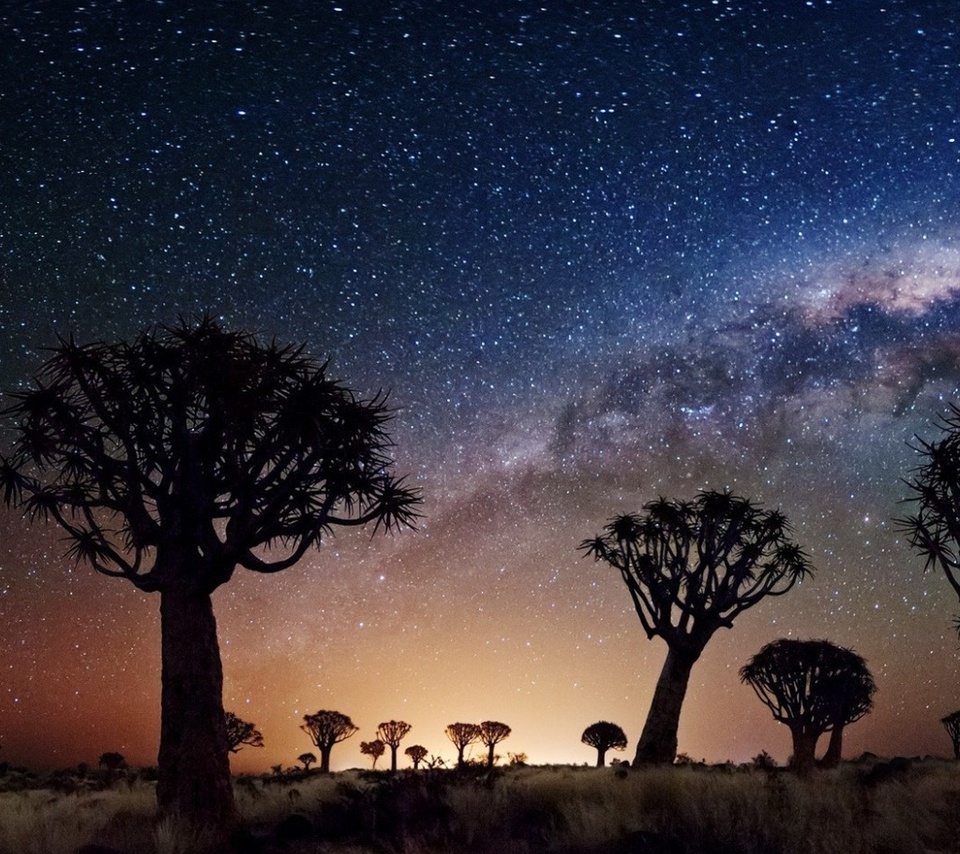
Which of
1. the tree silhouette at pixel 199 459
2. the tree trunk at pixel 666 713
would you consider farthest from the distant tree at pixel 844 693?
the tree silhouette at pixel 199 459

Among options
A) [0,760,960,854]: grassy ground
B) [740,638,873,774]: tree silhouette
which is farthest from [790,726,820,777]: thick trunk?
[0,760,960,854]: grassy ground

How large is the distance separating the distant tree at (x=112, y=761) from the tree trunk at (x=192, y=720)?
29349 millimetres

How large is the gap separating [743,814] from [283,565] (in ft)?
19.9

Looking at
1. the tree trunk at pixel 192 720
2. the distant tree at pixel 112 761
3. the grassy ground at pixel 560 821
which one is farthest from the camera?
the distant tree at pixel 112 761

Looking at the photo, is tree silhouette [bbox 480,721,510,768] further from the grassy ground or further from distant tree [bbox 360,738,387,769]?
the grassy ground

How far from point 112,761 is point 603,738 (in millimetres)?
22934

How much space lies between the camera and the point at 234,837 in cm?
945

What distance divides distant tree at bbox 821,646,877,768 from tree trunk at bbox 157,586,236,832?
2343cm

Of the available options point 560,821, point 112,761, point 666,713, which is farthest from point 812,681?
point 112,761

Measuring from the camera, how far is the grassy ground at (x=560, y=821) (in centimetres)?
838

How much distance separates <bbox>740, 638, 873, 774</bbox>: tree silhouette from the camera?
92.1 feet

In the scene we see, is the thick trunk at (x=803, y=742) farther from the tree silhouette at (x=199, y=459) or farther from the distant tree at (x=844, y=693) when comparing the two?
the tree silhouette at (x=199, y=459)

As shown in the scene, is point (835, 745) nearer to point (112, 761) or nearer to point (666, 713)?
point (666, 713)

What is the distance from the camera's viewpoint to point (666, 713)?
18.8m
